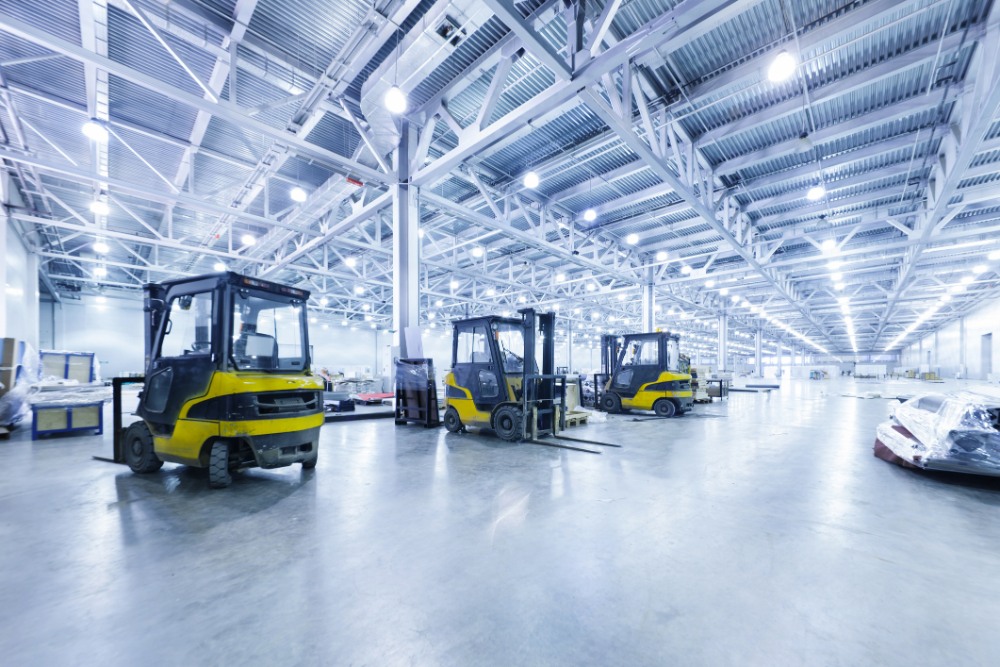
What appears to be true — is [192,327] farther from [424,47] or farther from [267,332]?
[424,47]

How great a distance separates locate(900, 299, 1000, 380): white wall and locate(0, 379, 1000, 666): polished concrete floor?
94.1 ft

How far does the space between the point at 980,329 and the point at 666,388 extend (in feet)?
99.2

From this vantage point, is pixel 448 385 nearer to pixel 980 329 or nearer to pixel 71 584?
pixel 71 584

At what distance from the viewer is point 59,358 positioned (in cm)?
1049

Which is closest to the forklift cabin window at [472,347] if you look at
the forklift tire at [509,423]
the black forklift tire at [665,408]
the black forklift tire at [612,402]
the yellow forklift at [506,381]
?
the yellow forklift at [506,381]

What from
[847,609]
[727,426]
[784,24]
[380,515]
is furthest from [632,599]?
[727,426]

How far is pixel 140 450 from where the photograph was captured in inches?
200

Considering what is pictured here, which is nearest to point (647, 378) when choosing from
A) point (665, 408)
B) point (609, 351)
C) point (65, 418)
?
point (665, 408)

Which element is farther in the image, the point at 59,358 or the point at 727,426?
the point at 59,358

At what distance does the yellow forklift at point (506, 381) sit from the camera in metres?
7.59

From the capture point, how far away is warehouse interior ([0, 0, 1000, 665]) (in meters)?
2.26

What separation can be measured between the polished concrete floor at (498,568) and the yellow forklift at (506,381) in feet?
7.96

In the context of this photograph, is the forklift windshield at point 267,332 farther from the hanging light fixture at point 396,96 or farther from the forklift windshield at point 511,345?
the forklift windshield at point 511,345

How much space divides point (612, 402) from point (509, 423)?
602 centimetres
